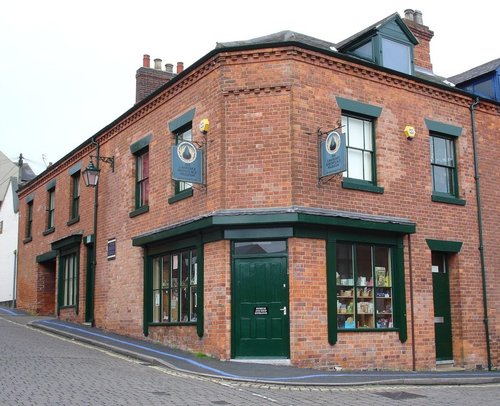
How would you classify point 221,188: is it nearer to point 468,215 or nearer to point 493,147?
point 468,215

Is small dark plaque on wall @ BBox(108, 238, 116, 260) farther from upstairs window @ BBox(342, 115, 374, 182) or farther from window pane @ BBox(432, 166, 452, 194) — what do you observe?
window pane @ BBox(432, 166, 452, 194)

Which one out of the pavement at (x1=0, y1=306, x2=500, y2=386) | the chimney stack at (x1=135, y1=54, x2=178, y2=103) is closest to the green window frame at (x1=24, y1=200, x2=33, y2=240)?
the chimney stack at (x1=135, y1=54, x2=178, y2=103)

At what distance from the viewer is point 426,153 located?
15.9 meters

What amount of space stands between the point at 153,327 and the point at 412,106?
8710mm

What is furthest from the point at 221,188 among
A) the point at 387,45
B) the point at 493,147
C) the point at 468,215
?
the point at 493,147

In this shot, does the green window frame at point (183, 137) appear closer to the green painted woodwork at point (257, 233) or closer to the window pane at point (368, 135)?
the green painted woodwork at point (257, 233)

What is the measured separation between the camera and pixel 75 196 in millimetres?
22156

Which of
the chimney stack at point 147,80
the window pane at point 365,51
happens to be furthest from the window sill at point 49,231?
the window pane at point 365,51

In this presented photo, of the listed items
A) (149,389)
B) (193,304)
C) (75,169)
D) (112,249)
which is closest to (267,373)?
(149,389)

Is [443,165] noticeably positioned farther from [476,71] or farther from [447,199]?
[476,71]

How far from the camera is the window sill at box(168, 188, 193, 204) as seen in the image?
14.8 meters

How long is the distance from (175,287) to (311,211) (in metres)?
4.32

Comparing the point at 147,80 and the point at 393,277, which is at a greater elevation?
the point at 147,80

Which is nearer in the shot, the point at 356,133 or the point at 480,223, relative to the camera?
the point at 356,133
